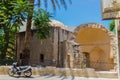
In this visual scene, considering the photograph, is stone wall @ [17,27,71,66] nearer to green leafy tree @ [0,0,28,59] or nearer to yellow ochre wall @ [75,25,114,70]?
yellow ochre wall @ [75,25,114,70]

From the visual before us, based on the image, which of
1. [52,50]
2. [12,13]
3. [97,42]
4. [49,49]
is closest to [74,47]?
[52,50]

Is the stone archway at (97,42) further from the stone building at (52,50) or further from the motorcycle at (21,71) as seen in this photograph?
the motorcycle at (21,71)

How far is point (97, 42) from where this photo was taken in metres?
34.8

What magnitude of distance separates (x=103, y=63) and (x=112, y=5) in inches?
1039

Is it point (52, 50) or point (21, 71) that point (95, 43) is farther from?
point (21, 71)

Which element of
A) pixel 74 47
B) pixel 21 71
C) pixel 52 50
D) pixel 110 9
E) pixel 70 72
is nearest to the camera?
pixel 110 9

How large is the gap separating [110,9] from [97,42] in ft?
95.2

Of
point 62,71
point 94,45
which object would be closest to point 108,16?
point 62,71

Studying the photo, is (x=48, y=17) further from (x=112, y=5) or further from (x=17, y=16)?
(x=112, y=5)

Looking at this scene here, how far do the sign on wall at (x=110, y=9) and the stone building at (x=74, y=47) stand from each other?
20620 millimetres

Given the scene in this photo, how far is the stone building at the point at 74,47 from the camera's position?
96.2 feet

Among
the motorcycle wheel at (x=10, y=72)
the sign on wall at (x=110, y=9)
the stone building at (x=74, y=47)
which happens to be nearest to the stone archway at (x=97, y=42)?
the stone building at (x=74, y=47)

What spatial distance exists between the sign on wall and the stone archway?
2432 centimetres

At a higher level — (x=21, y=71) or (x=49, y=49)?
(x=49, y=49)
